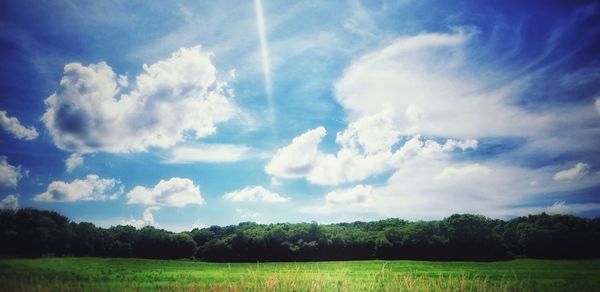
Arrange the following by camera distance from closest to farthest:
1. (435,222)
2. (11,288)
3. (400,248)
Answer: (11,288)
(400,248)
(435,222)

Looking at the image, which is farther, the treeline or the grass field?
the treeline

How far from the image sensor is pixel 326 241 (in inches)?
3393

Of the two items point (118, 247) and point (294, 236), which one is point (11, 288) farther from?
point (118, 247)

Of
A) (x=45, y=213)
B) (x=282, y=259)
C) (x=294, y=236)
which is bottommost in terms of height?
(x=282, y=259)

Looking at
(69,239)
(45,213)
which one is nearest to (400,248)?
(69,239)

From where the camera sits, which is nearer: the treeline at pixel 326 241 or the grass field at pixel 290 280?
the grass field at pixel 290 280

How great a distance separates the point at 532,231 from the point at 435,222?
23.8m

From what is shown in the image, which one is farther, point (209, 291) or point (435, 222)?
point (435, 222)

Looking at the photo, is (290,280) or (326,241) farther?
(326,241)

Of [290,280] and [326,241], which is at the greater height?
[290,280]

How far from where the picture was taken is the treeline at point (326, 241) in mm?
81625

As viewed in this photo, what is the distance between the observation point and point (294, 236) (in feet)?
293

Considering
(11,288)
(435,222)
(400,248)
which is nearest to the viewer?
(11,288)

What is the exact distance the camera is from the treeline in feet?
268
